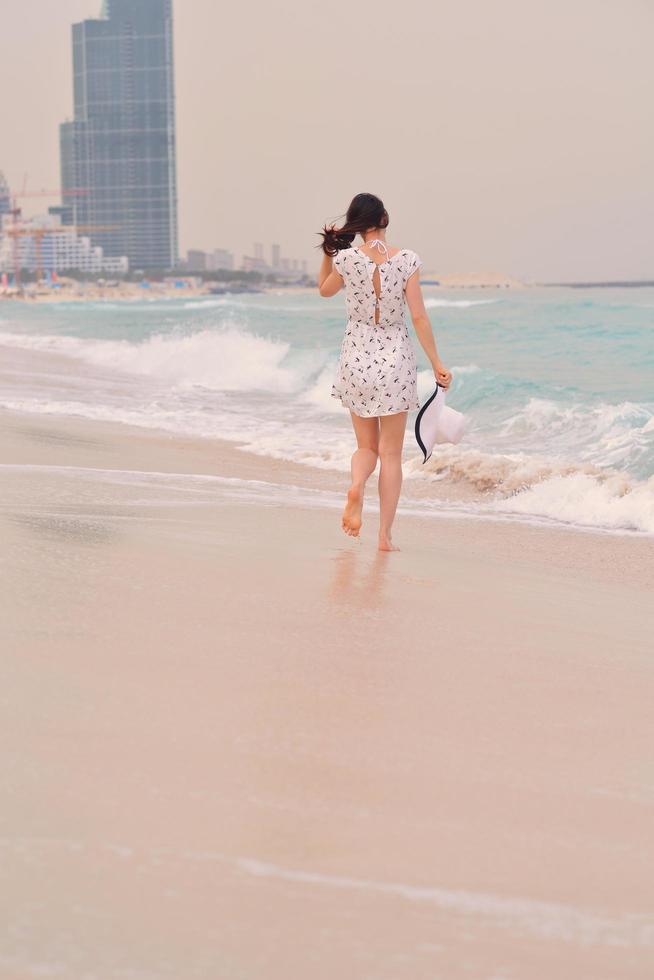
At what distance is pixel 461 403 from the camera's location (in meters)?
13.1

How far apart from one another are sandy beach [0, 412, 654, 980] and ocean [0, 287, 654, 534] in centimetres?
281

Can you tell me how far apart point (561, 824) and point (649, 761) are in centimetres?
42

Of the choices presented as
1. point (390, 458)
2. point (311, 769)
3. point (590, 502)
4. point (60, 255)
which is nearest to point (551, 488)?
point (590, 502)

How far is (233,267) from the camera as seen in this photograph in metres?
155

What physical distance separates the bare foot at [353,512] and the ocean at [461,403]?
69.3 inches

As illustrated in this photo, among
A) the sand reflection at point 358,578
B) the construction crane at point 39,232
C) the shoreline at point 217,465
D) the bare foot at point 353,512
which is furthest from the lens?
the construction crane at point 39,232

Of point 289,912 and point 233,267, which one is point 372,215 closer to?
point 289,912

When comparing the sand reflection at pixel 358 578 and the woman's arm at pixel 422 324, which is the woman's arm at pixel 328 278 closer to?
the woman's arm at pixel 422 324

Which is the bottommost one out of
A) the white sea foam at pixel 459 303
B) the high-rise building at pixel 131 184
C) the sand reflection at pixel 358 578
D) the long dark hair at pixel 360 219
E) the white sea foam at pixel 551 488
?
the white sea foam at pixel 459 303

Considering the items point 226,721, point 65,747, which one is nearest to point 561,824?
point 226,721

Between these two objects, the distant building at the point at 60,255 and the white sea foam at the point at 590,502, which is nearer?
the white sea foam at the point at 590,502

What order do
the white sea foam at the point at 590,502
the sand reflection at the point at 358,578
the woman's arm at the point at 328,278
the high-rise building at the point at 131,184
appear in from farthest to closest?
the high-rise building at the point at 131,184 → the white sea foam at the point at 590,502 → the woman's arm at the point at 328,278 → the sand reflection at the point at 358,578

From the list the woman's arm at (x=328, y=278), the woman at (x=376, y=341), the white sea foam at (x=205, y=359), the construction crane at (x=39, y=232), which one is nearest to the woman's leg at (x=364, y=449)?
the woman at (x=376, y=341)

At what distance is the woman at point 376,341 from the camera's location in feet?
15.0
